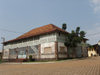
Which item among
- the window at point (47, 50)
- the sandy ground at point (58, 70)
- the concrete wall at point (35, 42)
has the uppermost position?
the concrete wall at point (35, 42)

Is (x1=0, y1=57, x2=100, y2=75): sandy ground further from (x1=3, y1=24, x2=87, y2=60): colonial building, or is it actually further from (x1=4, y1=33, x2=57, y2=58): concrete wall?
(x1=4, y1=33, x2=57, y2=58): concrete wall

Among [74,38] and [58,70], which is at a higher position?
[74,38]

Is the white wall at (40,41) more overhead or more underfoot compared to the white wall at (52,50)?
more overhead

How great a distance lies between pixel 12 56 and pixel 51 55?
14866 millimetres

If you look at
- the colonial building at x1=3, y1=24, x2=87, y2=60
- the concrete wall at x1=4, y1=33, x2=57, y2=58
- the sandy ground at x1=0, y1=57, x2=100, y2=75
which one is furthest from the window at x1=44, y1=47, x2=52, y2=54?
the sandy ground at x1=0, y1=57, x2=100, y2=75

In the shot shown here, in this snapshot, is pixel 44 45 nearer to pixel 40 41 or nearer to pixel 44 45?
pixel 44 45

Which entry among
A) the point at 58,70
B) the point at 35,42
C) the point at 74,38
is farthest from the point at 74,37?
the point at 58,70

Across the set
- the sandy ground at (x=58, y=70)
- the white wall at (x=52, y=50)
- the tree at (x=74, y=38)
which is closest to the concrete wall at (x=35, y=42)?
the white wall at (x=52, y=50)

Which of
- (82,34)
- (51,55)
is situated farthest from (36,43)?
(82,34)

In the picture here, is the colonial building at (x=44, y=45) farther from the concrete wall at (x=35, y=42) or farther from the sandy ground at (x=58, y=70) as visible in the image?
the sandy ground at (x=58, y=70)

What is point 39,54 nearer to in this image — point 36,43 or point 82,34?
point 36,43

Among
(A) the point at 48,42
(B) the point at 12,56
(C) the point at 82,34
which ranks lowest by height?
(B) the point at 12,56

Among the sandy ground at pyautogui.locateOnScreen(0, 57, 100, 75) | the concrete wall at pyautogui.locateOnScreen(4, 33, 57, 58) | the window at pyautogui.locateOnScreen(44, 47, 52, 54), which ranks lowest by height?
the sandy ground at pyautogui.locateOnScreen(0, 57, 100, 75)

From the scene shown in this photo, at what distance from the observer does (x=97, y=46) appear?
3953cm
